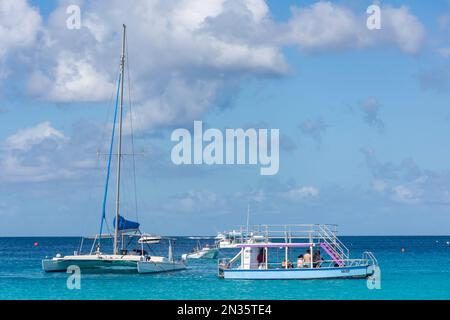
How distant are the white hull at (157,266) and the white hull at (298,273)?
10.2m

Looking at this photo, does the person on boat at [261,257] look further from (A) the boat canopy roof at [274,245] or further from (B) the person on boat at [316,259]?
(B) the person on boat at [316,259]

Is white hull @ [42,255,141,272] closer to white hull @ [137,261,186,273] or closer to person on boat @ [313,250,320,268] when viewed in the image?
white hull @ [137,261,186,273]

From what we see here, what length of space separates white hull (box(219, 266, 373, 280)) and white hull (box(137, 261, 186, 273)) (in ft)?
33.5

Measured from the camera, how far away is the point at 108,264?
6550cm

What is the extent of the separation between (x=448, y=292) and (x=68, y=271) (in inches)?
1229

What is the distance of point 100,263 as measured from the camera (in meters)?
65.3

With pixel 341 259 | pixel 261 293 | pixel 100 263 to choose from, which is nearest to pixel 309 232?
pixel 341 259

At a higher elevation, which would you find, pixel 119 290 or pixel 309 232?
pixel 309 232

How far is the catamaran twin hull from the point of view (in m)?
65.5

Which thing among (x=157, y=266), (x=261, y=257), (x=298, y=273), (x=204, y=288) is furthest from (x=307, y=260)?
(x=157, y=266)

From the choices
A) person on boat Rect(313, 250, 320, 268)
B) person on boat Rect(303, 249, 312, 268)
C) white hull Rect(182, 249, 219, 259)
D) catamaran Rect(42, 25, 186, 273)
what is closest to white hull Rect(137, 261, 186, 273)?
catamaran Rect(42, 25, 186, 273)

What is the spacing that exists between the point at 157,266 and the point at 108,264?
5.39 meters

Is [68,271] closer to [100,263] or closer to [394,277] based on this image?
[100,263]
